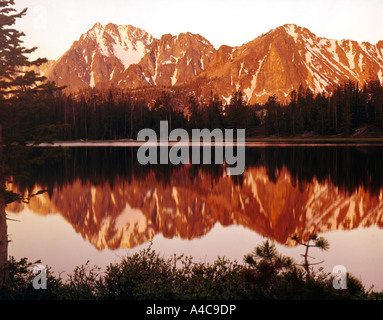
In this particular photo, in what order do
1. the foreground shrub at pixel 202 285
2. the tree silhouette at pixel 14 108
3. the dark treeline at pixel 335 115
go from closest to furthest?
the foreground shrub at pixel 202 285, the tree silhouette at pixel 14 108, the dark treeline at pixel 335 115

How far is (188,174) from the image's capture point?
4538cm

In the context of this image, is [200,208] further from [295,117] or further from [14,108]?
[295,117]

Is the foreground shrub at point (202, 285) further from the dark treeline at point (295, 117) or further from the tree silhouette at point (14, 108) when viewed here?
the dark treeline at point (295, 117)

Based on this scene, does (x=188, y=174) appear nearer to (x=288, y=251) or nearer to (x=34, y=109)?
(x=288, y=251)

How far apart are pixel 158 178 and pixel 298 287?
112 feet

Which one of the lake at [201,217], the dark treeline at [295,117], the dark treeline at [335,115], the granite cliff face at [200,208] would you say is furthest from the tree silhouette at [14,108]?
the dark treeline at [335,115]

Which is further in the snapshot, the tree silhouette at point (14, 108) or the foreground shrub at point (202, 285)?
the tree silhouette at point (14, 108)

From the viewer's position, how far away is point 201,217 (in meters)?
24.0

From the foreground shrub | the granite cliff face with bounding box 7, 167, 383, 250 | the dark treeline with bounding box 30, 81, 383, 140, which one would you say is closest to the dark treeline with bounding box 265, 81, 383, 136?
the dark treeline with bounding box 30, 81, 383, 140

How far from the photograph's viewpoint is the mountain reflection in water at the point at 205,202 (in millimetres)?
20906

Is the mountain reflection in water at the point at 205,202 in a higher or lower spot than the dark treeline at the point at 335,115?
lower

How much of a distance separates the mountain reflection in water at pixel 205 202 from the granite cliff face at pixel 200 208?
2.3 inches

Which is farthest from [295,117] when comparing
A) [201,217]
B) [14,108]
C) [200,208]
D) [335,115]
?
[14,108]

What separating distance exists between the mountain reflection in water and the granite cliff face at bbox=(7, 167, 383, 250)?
6 centimetres
